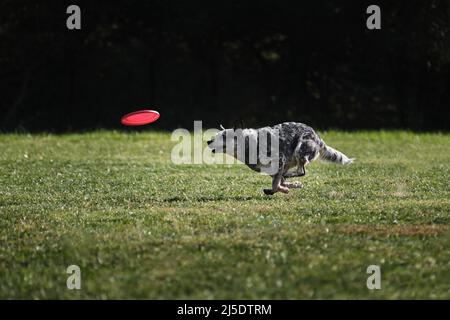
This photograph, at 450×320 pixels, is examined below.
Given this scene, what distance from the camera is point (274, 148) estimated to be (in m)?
14.4

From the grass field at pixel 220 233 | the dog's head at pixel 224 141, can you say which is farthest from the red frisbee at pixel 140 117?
the dog's head at pixel 224 141

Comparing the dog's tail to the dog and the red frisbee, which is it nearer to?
the dog

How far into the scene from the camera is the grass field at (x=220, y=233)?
8.80m

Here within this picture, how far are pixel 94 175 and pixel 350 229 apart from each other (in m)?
8.16

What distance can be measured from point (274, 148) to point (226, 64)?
100 feet

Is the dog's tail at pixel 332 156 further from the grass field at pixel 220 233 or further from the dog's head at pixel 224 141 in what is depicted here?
the dog's head at pixel 224 141

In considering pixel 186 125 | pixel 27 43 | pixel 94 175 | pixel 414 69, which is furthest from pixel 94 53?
pixel 94 175

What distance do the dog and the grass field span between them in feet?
1.65

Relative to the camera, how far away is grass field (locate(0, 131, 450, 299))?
880 centimetres

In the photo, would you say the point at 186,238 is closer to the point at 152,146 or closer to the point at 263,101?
the point at 152,146

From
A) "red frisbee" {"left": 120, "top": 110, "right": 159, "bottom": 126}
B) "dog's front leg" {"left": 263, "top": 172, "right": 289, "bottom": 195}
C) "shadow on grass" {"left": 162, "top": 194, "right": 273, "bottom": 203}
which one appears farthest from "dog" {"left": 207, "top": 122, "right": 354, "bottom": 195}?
"red frisbee" {"left": 120, "top": 110, "right": 159, "bottom": 126}

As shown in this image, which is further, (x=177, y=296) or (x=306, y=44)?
(x=306, y=44)

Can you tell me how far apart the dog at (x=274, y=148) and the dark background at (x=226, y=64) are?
1928cm

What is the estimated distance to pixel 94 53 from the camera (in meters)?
40.9
